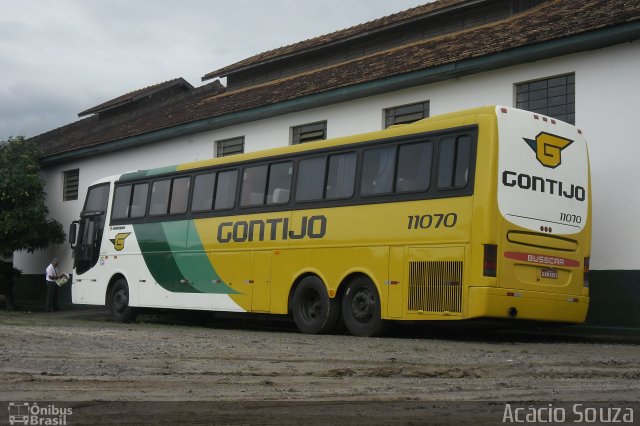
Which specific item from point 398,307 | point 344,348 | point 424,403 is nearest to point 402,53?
point 398,307

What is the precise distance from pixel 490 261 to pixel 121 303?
1042 cm

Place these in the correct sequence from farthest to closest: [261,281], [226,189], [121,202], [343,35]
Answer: [343,35]
[121,202]
[226,189]
[261,281]

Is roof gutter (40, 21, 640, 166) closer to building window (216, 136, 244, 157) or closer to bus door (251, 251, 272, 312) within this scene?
building window (216, 136, 244, 157)

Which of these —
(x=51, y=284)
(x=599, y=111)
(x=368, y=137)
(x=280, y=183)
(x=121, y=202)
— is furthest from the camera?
(x=51, y=284)

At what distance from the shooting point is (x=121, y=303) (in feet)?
67.3

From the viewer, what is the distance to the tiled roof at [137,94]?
110ft

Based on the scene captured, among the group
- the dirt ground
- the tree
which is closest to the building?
the tree

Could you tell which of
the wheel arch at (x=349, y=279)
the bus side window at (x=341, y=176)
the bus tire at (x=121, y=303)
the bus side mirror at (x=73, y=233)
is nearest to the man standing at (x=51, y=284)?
the bus side mirror at (x=73, y=233)

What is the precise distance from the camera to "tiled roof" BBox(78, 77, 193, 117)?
3362 centimetres

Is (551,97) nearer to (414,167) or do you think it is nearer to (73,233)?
(414,167)

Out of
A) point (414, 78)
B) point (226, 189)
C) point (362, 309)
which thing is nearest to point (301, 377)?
point (362, 309)

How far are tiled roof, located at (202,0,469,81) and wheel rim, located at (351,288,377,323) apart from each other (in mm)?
9506

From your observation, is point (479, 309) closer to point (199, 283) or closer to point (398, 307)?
point (398, 307)

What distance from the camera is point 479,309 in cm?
1269
